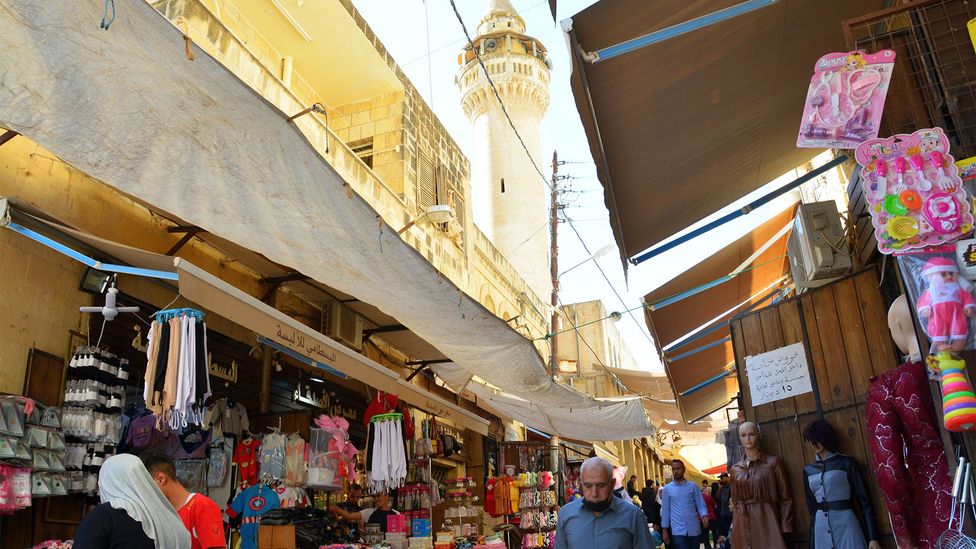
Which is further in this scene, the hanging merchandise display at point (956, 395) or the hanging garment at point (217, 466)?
the hanging garment at point (217, 466)

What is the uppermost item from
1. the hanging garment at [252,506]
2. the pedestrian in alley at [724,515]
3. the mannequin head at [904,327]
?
the mannequin head at [904,327]

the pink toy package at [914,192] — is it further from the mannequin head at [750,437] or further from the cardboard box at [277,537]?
the cardboard box at [277,537]

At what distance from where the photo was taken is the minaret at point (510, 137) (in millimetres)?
27516

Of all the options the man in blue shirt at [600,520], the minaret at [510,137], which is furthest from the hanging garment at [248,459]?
the minaret at [510,137]

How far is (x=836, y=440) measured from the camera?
530 cm

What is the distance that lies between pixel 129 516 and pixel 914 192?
3603mm

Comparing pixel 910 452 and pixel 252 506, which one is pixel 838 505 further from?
pixel 252 506

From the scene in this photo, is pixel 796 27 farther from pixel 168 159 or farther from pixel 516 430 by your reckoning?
pixel 516 430

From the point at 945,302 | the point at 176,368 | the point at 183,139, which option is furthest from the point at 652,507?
the point at 183,139

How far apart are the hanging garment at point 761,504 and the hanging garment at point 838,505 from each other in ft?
1.66

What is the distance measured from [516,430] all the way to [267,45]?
9.56 meters

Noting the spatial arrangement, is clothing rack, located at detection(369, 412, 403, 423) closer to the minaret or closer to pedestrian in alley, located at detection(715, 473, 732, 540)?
pedestrian in alley, located at detection(715, 473, 732, 540)

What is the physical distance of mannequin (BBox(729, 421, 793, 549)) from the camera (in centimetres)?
560

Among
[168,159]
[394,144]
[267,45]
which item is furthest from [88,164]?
[394,144]
